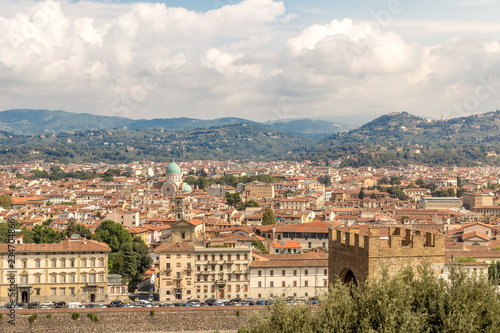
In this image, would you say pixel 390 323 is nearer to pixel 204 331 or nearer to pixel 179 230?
pixel 204 331

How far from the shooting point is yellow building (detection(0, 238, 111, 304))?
115 feet

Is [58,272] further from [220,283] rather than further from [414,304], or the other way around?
[414,304]

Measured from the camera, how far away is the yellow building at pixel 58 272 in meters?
35.2

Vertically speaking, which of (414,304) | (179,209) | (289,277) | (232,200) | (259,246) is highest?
(414,304)

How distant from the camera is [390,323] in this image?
8953 mm

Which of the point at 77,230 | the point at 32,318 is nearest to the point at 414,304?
the point at 32,318

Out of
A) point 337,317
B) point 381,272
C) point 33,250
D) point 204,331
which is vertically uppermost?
point 381,272

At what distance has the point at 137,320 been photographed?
29.6 meters

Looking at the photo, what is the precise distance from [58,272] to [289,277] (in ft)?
40.0

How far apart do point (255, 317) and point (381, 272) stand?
3169 mm

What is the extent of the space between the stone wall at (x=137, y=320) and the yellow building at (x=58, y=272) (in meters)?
6.47

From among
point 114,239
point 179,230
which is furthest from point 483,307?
point 114,239

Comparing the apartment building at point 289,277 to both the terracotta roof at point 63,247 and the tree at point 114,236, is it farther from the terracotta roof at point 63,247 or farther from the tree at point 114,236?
the tree at point 114,236

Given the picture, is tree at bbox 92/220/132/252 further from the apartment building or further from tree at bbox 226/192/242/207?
tree at bbox 226/192/242/207
